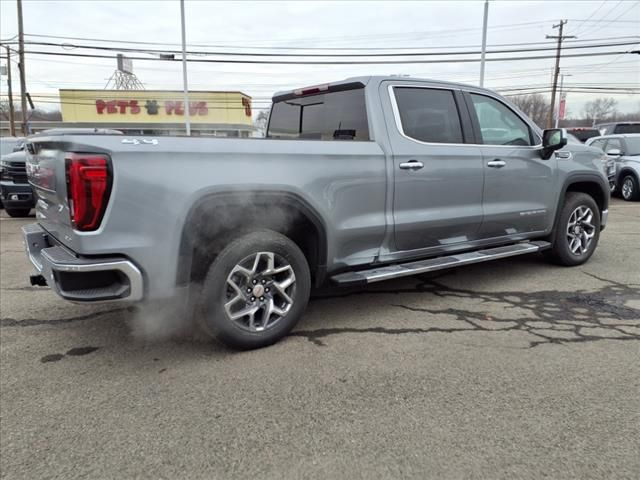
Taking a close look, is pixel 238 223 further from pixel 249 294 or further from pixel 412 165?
pixel 412 165

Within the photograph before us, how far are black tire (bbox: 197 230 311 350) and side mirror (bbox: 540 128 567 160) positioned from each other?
10.1 feet

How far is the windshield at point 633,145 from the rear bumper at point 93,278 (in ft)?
47.2

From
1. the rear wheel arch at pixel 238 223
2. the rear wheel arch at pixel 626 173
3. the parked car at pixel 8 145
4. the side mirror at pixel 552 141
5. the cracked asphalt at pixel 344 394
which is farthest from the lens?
the rear wheel arch at pixel 626 173

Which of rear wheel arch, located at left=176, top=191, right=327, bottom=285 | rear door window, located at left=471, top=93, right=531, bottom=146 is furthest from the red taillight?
rear door window, located at left=471, top=93, right=531, bottom=146

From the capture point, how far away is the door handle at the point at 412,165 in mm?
4008

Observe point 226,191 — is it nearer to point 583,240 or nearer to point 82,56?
point 583,240

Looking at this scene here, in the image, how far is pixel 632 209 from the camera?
11.5 m

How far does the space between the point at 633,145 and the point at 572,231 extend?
32.5 feet

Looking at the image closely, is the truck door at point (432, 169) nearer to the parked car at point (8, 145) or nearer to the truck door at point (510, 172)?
the truck door at point (510, 172)

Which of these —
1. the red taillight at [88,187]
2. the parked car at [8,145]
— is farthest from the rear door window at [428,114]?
the parked car at [8,145]

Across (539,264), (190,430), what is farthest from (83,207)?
(539,264)

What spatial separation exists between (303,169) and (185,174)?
0.86m

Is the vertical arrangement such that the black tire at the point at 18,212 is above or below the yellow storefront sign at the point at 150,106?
below

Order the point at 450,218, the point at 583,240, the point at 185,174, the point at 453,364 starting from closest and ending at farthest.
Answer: the point at 185,174 < the point at 453,364 < the point at 450,218 < the point at 583,240
